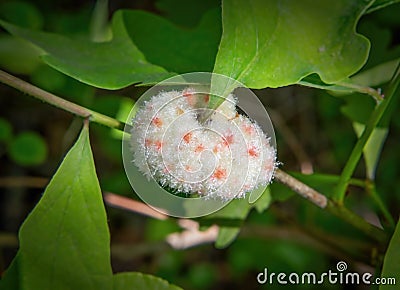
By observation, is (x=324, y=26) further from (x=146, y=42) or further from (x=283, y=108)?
(x=283, y=108)

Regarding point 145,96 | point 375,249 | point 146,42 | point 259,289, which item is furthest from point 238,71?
point 259,289

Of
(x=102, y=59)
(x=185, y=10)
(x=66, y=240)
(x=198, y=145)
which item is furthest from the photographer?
(x=185, y=10)

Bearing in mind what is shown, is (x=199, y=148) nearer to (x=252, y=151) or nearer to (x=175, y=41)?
(x=252, y=151)

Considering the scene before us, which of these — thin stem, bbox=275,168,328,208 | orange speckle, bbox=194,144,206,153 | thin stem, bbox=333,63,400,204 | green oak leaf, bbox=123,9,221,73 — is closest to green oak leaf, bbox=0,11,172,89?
green oak leaf, bbox=123,9,221,73

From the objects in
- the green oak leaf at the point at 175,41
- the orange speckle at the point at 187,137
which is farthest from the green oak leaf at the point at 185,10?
the orange speckle at the point at 187,137

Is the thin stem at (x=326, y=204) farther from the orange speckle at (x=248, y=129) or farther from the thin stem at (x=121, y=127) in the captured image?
the orange speckle at (x=248, y=129)

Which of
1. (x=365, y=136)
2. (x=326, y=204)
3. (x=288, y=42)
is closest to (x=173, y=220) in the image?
(x=326, y=204)
